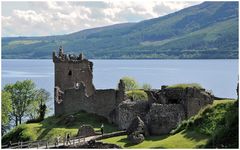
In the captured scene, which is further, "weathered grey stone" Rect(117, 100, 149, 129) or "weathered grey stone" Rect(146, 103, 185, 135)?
"weathered grey stone" Rect(117, 100, 149, 129)

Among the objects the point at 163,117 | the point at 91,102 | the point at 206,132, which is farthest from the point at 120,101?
the point at 206,132

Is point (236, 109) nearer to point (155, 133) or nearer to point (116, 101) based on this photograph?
point (155, 133)

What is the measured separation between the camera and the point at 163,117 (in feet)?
173

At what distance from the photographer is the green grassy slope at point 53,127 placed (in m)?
65.2

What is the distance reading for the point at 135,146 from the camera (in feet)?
155

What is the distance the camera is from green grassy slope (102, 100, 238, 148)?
3769cm

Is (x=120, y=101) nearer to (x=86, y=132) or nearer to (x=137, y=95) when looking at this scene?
(x=137, y=95)

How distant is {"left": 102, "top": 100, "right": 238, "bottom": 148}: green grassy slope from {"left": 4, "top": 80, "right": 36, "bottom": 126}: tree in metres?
48.0

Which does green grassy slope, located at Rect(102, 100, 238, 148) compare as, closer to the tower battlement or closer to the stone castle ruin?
the stone castle ruin

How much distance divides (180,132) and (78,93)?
1078 inches

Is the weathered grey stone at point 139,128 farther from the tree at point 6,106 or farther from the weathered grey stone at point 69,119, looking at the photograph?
the tree at point 6,106

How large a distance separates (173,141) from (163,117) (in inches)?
330

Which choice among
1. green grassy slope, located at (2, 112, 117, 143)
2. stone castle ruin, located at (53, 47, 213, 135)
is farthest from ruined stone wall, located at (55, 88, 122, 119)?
green grassy slope, located at (2, 112, 117, 143)

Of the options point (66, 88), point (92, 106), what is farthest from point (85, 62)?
point (92, 106)
